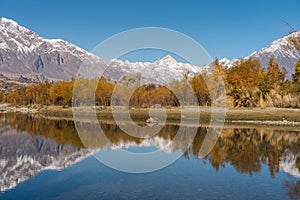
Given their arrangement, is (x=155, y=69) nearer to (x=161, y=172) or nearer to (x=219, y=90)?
(x=219, y=90)

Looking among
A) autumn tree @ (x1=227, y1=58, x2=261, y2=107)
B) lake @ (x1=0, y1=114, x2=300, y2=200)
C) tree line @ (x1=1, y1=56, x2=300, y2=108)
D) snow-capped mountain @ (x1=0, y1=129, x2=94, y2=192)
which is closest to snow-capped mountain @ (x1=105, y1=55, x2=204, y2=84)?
tree line @ (x1=1, y1=56, x2=300, y2=108)

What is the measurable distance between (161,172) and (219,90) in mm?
52834

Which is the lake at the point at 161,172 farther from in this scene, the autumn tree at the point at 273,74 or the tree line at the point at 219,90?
the autumn tree at the point at 273,74

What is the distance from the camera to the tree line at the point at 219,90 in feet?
217

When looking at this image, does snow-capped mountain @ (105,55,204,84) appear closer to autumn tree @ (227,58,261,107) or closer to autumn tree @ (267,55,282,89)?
autumn tree @ (227,58,261,107)

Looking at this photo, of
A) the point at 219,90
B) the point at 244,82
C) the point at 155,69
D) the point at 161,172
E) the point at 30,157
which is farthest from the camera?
the point at 244,82

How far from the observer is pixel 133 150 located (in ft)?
85.4

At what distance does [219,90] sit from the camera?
6994 centimetres

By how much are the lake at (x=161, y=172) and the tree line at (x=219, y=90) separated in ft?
123

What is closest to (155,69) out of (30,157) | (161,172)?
(30,157)

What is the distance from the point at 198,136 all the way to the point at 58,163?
15402 mm

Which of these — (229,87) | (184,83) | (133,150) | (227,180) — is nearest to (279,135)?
(133,150)

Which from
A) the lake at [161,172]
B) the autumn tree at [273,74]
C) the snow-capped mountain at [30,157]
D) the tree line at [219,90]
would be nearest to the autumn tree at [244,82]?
the tree line at [219,90]

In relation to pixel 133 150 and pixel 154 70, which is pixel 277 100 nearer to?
pixel 154 70
